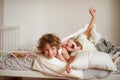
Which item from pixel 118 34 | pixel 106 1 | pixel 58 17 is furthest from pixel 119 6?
pixel 58 17

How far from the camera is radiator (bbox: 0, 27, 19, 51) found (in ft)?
7.31

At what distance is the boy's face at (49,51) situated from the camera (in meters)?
1.38

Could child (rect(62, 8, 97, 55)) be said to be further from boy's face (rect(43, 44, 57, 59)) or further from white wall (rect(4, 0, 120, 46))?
white wall (rect(4, 0, 120, 46))

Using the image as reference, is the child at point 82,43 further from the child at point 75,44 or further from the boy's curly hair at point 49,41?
the boy's curly hair at point 49,41

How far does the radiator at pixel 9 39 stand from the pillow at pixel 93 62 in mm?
1042

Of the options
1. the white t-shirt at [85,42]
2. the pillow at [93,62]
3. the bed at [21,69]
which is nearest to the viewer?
the pillow at [93,62]

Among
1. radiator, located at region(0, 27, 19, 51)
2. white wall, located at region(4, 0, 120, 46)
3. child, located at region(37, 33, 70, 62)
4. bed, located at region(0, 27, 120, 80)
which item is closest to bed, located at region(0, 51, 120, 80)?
bed, located at region(0, 27, 120, 80)

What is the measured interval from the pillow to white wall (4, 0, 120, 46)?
0.93 metres

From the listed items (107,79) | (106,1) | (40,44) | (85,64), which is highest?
(106,1)

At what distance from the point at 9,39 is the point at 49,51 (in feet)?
3.30

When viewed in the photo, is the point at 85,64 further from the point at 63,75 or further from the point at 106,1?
the point at 106,1

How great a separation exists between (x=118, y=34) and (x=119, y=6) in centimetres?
29

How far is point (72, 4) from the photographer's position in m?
2.33

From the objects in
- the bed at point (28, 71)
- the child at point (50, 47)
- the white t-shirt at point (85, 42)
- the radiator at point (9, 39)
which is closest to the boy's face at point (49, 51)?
the child at point (50, 47)
